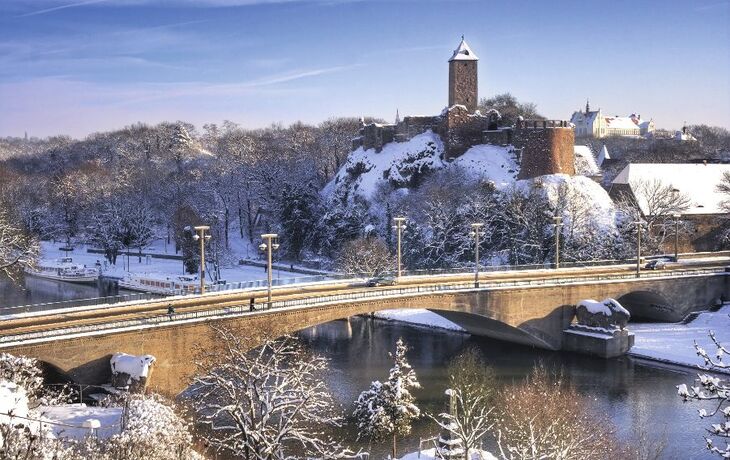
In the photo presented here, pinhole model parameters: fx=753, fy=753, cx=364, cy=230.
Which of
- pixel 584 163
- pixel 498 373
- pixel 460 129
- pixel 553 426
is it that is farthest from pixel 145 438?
pixel 584 163

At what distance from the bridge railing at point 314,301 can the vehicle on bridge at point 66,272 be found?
1645 inches

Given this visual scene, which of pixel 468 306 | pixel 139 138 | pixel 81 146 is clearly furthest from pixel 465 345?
pixel 81 146

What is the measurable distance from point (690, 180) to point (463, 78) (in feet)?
88.0

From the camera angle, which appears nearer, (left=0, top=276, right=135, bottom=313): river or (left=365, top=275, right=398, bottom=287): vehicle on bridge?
(left=365, top=275, right=398, bottom=287): vehicle on bridge

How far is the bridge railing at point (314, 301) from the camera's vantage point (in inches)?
1200

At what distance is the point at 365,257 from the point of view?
211 ft

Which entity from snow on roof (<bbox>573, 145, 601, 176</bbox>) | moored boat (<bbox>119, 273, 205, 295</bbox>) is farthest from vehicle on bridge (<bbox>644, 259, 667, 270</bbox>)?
moored boat (<bbox>119, 273, 205, 295</bbox>)

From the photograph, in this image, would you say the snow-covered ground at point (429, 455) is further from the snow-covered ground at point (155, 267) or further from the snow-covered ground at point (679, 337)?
the snow-covered ground at point (155, 267)

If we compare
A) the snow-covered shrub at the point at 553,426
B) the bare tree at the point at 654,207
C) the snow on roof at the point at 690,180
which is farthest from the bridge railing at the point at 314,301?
the snow on roof at the point at 690,180

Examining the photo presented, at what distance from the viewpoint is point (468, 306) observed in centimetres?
4697

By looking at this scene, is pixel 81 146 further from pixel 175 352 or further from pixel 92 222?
pixel 175 352

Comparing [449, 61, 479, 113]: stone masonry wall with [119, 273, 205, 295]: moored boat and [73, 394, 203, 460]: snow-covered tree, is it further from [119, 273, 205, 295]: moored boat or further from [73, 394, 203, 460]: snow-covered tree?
[73, 394, 203, 460]: snow-covered tree

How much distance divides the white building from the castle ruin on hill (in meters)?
92.4

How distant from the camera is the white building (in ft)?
580
